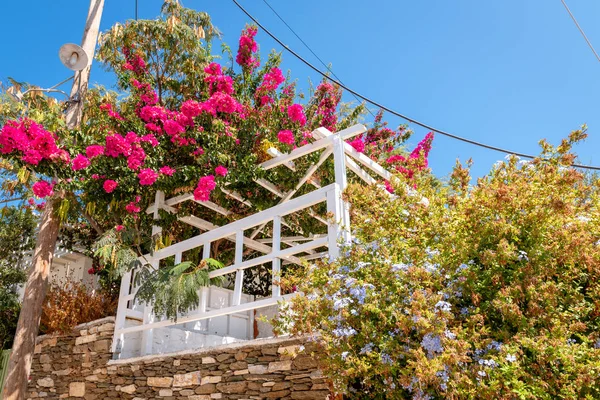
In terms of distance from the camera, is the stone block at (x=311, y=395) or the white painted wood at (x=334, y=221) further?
the white painted wood at (x=334, y=221)

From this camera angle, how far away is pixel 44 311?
778cm

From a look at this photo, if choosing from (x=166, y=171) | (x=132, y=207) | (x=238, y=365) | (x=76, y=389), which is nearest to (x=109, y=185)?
(x=132, y=207)

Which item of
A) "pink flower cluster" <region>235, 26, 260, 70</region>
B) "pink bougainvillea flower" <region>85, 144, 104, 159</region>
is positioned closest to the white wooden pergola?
"pink bougainvillea flower" <region>85, 144, 104, 159</region>

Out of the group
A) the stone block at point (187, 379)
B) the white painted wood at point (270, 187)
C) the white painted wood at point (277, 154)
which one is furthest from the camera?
the white painted wood at point (270, 187)

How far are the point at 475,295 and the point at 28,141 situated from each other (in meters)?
5.53

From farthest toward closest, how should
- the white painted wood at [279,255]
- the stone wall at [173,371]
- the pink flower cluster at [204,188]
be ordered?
the pink flower cluster at [204,188], the white painted wood at [279,255], the stone wall at [173,371]

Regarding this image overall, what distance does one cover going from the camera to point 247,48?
28.1 ft

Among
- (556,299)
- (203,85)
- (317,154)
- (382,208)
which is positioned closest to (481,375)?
(556,299)

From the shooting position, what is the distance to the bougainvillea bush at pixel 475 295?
128 inches

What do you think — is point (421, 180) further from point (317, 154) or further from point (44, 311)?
point (44, 311)

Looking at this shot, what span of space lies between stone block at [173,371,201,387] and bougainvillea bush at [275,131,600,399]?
2224 mm

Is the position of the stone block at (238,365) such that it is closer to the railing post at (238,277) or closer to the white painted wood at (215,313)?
the white painted wood at (215,313)

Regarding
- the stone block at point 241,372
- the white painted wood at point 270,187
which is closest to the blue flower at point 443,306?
the stone block at point 241,372

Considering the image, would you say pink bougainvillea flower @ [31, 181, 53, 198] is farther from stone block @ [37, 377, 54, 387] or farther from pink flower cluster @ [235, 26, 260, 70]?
pink flower cluster @ [235, 26, 260, 70]
